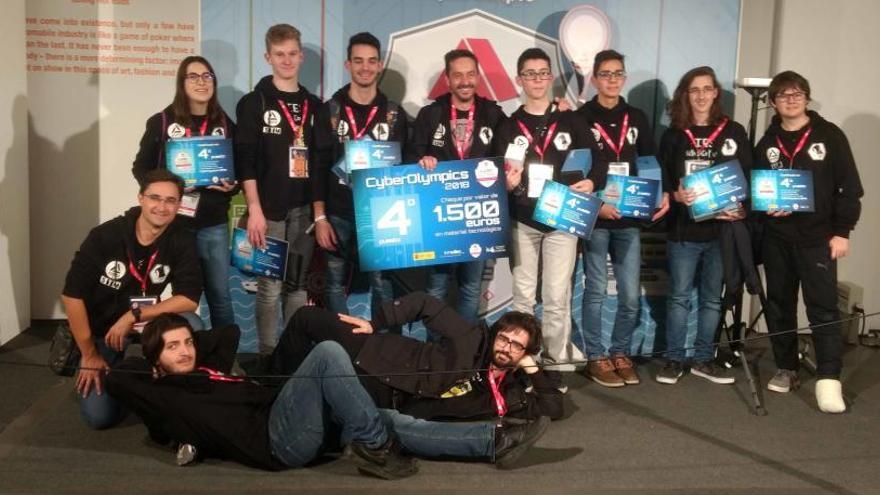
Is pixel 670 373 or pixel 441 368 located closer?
pixel 441 368

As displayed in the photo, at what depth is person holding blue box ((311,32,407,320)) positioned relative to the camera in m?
4.50

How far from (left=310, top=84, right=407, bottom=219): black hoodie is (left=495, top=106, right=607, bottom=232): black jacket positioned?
1.79ft

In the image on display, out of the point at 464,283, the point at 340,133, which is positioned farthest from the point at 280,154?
the point at 464,283

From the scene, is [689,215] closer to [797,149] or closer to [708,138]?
[708,138]

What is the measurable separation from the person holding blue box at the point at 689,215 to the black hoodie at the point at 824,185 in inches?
9.8

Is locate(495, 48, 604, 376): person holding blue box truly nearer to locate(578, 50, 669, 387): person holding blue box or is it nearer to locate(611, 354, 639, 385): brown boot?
locate(578, 50, 669, 387): person holding blue box

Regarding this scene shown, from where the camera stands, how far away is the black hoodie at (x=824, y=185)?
438 cm

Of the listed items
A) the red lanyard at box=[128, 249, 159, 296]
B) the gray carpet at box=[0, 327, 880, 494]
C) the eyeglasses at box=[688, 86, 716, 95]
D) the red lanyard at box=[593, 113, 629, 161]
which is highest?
the eyeglasses at box=[688, 86, 716, 95]

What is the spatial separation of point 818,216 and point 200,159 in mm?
3005

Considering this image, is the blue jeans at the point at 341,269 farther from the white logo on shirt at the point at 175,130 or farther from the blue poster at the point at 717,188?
the blue poster at the point at 717,188

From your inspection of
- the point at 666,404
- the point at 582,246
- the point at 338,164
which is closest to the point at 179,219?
the point at 338,164

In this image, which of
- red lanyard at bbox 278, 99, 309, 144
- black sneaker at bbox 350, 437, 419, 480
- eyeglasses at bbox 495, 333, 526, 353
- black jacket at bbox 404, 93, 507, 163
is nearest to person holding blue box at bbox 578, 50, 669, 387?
black jacket at bbox 404, 93, 507, 163

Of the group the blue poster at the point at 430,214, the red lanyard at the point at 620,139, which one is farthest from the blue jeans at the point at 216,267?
the red lanyard at the point at 620,139

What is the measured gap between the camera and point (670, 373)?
475 centimetres
